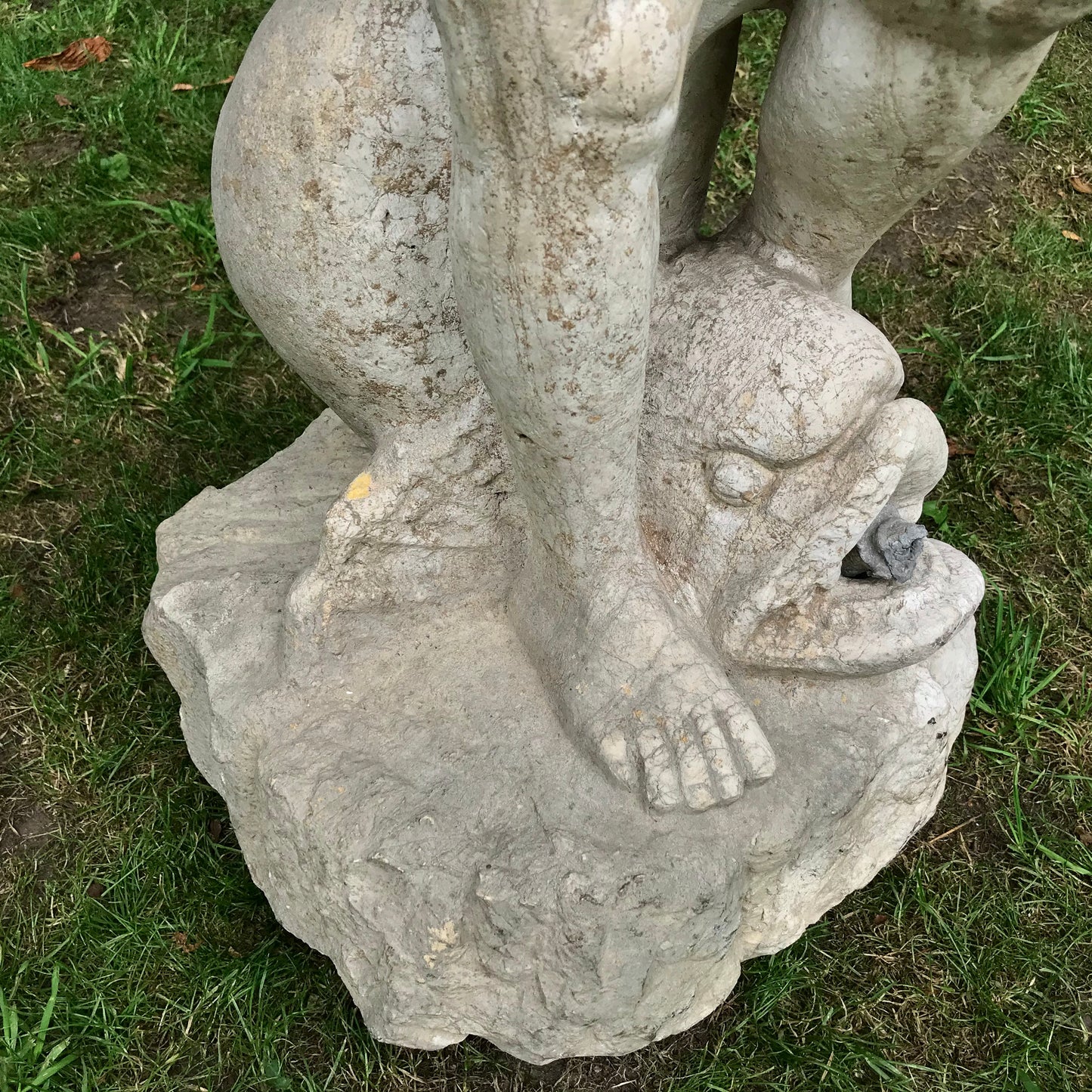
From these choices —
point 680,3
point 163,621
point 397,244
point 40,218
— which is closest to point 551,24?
point 680,3

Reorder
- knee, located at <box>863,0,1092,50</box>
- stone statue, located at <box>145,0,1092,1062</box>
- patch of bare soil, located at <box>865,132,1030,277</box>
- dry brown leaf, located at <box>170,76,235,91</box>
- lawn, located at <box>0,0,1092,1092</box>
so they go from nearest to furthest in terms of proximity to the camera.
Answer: knee, located at <box>863,0,1092,50</box> → stone statue, located at <box>145,0,1092,1062</box> → lawn, located at <box>0,0,1092,1092</box> → patch of bare soil, located at <box>865,132,1030,277</box> → dry brown leaf, located at <box>170,76,235,91</box>

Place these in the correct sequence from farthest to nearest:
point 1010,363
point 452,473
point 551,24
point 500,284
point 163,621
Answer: point 1010,363 → point 163,621 → point 452,473 → point 500,284 → point 551,24

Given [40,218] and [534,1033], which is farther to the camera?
[40,218]

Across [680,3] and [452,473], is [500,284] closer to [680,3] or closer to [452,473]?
[680,3]

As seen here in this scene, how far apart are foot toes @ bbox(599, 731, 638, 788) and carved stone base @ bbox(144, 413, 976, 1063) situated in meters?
0.04

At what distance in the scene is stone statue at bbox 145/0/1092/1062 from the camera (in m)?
1.40

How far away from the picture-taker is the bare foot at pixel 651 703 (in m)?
1.58

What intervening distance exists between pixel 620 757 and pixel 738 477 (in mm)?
401

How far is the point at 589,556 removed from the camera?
5.17 ft

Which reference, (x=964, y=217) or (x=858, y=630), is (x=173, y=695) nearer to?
(x=858, y=630)

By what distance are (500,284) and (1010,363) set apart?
1.94 meters

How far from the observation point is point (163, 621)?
1.90 m

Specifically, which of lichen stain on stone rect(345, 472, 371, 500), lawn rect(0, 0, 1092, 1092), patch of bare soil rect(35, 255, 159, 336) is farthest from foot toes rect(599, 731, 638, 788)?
patch of bare soil rect(35, 255, 159, 336)

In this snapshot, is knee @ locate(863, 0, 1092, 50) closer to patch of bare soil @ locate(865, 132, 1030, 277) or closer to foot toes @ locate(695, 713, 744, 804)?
foot toes @ locate(695, 713, 744, 804)
